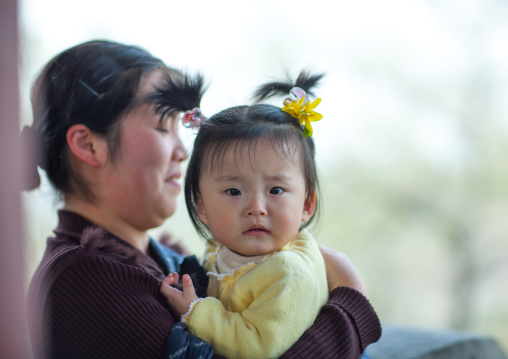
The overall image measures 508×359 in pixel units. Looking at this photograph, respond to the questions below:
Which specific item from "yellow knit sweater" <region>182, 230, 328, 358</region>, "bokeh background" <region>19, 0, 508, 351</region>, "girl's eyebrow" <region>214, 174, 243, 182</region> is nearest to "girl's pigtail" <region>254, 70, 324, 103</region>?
"girl's eyebrow" <region>214, 174, 243, 182</region>

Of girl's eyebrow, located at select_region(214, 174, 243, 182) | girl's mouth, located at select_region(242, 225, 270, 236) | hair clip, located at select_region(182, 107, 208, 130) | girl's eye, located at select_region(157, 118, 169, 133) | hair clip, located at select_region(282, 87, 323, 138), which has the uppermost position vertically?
hair clip, located at select_region(282, 87, 323, 138)

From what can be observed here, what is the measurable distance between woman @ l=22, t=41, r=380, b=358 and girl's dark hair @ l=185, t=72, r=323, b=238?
13 cm

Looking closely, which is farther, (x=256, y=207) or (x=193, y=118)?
(x=193, y=118)

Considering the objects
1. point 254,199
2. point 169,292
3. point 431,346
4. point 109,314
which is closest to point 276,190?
point 254,199

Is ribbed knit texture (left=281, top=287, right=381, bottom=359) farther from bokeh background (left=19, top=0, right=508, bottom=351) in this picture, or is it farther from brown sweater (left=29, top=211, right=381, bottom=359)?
bokeh background (left=19, top=0, right=508, bottom=351)

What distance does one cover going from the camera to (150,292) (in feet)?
3.37

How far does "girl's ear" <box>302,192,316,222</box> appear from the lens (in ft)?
3.82

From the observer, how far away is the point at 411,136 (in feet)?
10.9

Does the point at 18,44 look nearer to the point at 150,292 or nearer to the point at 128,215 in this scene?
the point at 150,292

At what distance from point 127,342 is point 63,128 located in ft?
1.84

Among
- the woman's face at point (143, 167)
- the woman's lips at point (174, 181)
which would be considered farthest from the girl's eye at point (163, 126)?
the woman's lips at point (174, 181)

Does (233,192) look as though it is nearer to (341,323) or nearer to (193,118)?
(193,118)

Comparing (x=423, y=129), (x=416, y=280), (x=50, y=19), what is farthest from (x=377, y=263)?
(x=50, y=19)

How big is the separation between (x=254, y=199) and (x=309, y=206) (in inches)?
7.4
